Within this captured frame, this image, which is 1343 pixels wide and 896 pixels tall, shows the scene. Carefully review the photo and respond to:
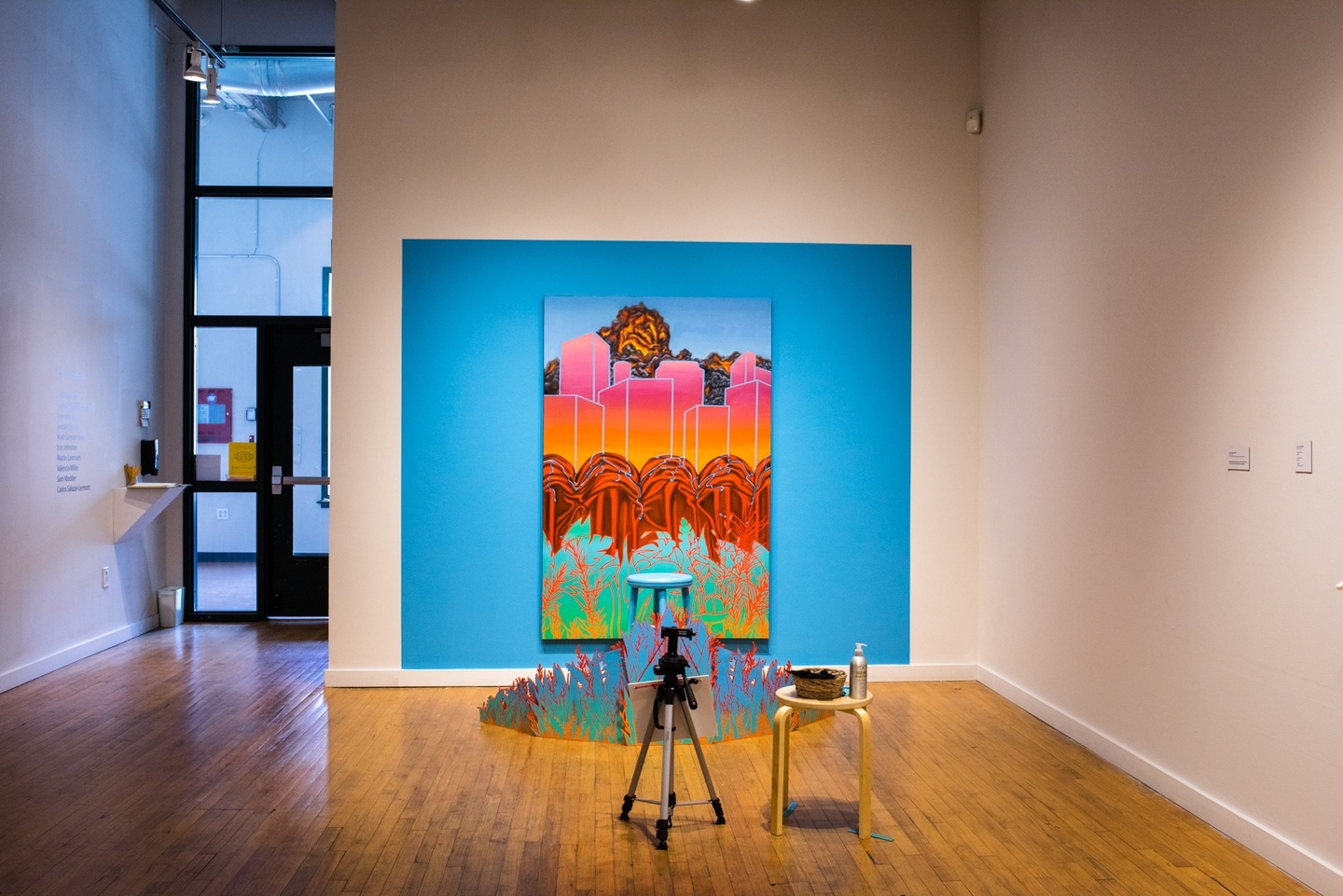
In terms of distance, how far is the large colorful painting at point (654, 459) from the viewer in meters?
5.66

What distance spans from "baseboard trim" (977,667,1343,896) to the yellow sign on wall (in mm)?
5664

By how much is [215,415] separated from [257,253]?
1.27 m

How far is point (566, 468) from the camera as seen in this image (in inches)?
223

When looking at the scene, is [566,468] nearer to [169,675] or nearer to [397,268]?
[397,268]

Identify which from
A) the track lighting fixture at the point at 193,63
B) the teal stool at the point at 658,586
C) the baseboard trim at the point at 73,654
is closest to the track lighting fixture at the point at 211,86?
the track lighting fixture at the point at 193,63

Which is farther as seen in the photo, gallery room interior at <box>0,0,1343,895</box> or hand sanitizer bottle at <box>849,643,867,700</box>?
hand sanitizer bottle at <box>849,643,867,700</box>

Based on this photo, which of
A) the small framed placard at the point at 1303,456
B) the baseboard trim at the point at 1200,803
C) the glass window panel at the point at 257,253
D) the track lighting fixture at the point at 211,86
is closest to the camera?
the baseboard trim at the point at 1200,803

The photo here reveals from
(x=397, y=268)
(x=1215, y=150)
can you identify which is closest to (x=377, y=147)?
(x=397, y=268)

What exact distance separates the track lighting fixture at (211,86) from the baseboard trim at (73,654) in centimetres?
352

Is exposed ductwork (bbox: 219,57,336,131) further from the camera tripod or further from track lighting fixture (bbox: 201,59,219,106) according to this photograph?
the camera tripod

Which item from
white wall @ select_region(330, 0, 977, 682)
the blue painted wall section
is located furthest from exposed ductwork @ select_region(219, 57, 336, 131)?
the blue painted wall section

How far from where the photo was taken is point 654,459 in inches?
224

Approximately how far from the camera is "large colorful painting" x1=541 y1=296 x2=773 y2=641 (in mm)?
5664

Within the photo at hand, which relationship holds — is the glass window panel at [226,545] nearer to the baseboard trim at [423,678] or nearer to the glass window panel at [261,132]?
the glass window panel at [261,132]
